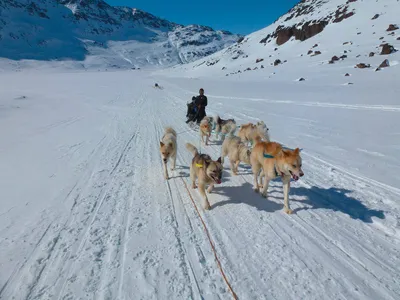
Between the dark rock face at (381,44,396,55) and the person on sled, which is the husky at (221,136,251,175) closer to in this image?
the person on sled

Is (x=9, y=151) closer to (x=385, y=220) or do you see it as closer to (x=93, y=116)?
(x=93, y=116)

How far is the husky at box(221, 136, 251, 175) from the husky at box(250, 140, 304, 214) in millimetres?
429

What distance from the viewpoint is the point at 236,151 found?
6.75 metres

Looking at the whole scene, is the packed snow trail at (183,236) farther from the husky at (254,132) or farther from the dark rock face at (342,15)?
the dark rock face at (342,15)

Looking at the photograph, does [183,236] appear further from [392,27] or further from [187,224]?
[392,27]

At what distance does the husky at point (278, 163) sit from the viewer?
4631 mm

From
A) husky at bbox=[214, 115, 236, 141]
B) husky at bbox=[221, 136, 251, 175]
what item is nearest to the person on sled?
husky at bbox=[214, 115, 236, 141]

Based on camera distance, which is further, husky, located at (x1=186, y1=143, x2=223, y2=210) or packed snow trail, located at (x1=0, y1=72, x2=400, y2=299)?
husky, located at (x1=186, y1=143, x2=223, y2=210)

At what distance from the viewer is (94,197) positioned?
232 inches

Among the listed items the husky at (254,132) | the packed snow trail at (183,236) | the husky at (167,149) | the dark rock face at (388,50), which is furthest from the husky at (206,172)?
the dark rock face at (388,50)

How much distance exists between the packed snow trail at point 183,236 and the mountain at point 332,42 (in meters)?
28.4

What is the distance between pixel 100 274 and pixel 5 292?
1.17 m

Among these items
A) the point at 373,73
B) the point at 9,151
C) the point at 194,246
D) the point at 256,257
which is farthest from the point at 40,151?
the point at 373,73

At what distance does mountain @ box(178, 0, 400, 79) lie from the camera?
113 feet
